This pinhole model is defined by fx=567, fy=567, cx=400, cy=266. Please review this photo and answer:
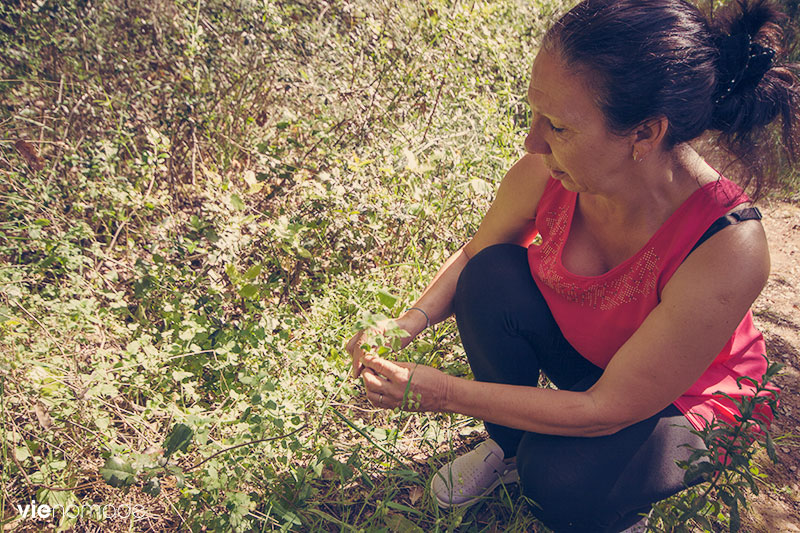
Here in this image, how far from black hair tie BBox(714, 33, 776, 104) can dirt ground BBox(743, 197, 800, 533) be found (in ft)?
3.38

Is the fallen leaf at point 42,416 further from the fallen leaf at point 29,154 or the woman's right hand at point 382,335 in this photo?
the fallen leaf at point 29,154

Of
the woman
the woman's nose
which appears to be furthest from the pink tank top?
the woman's nose

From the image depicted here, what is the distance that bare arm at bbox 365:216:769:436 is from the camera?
134cm

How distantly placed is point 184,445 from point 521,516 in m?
1.09

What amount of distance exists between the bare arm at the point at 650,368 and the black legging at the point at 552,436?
0.06 m

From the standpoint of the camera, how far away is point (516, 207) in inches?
72.9

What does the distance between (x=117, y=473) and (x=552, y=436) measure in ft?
3.68

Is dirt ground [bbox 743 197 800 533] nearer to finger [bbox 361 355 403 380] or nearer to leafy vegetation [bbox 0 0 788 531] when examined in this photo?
leafy vegetation [bbox 0 0 788 531]

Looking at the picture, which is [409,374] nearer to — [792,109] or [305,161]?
[792,109]

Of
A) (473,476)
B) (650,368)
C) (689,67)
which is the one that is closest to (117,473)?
(473,476)

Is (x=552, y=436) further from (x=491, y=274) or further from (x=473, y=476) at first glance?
(x=491, y=274)

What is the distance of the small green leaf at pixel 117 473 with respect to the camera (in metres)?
1.33

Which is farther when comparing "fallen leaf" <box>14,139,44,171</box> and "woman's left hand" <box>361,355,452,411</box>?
"fallen leaf" <box>14,139,44,171</box>

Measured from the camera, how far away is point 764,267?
1346mm
